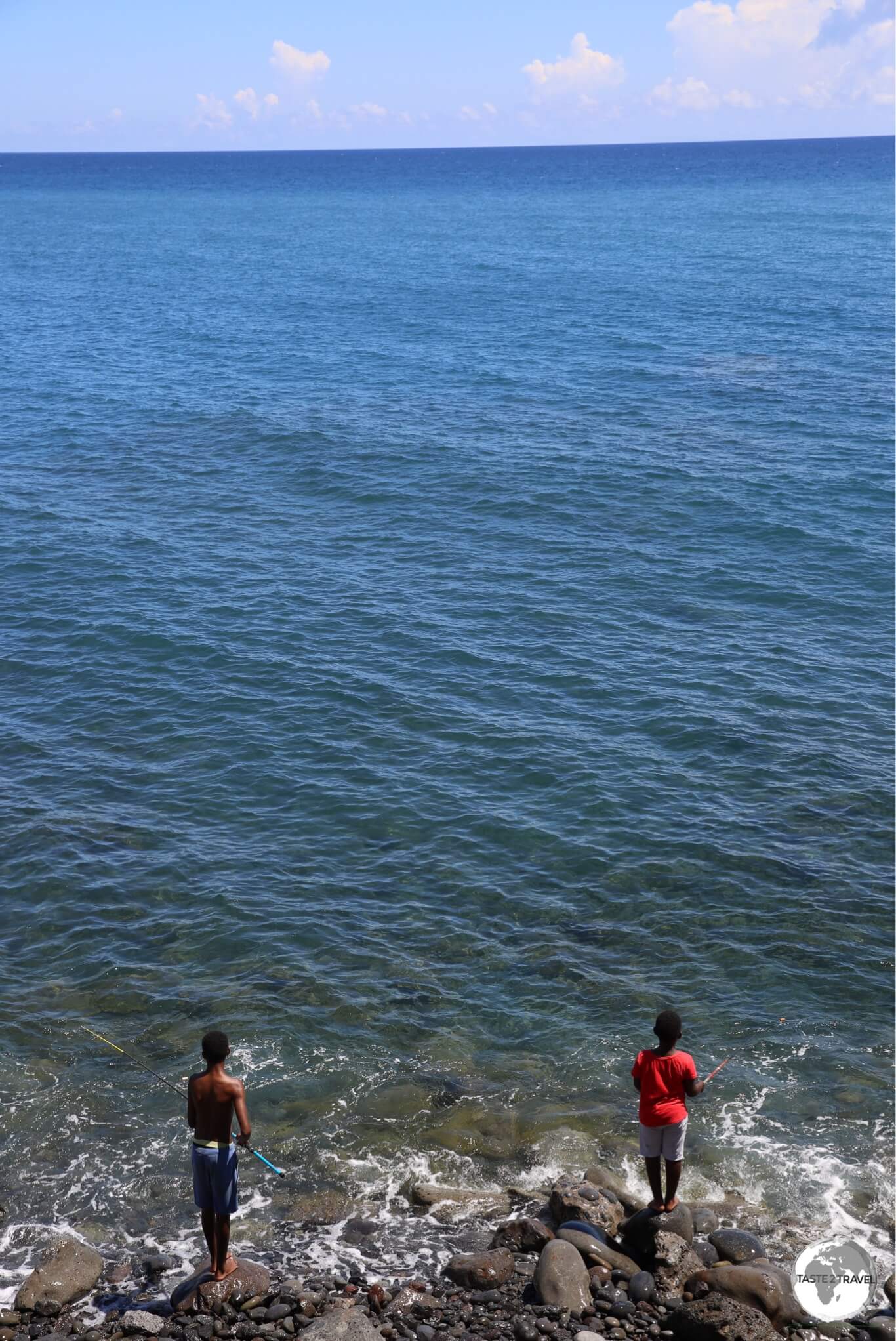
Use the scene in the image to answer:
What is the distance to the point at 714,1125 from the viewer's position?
1675 centimetres

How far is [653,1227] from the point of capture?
43.4 feet

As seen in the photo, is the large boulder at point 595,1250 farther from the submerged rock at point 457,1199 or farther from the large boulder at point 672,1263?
the submerged rock at point 457,1199

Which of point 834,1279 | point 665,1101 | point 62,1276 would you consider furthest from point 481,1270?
point 62,1276

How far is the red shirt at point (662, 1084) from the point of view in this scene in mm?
13164

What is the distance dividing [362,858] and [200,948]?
392 cm

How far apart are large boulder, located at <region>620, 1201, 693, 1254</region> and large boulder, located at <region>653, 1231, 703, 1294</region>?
104 mm

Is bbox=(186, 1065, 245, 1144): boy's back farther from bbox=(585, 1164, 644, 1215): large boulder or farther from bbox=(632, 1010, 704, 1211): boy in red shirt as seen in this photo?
bbox=(585, 1164, 644, 1215): large boulder

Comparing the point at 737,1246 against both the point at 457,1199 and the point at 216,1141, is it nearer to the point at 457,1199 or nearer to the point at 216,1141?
the point at 457,1199

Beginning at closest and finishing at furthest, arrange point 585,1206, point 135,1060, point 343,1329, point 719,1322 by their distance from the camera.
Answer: point 719,1322 → point 343,1329 → point 585,1206 → point 135,1060

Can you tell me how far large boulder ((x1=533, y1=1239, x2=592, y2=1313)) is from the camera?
12.2 m

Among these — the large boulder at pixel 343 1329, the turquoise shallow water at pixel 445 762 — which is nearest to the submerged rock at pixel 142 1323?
the large boulder at pixel 343 1329

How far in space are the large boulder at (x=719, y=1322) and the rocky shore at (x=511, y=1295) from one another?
0.01m

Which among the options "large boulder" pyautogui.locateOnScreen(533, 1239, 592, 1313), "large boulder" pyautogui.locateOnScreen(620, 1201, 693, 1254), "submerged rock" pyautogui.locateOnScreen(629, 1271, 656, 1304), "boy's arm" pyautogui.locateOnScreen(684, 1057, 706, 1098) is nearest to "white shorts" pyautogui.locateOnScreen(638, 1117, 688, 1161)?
"boy's arm" pyautogui.locateOnScreen(684, 1057, 706, 1098)

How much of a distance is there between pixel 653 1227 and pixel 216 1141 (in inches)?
194
